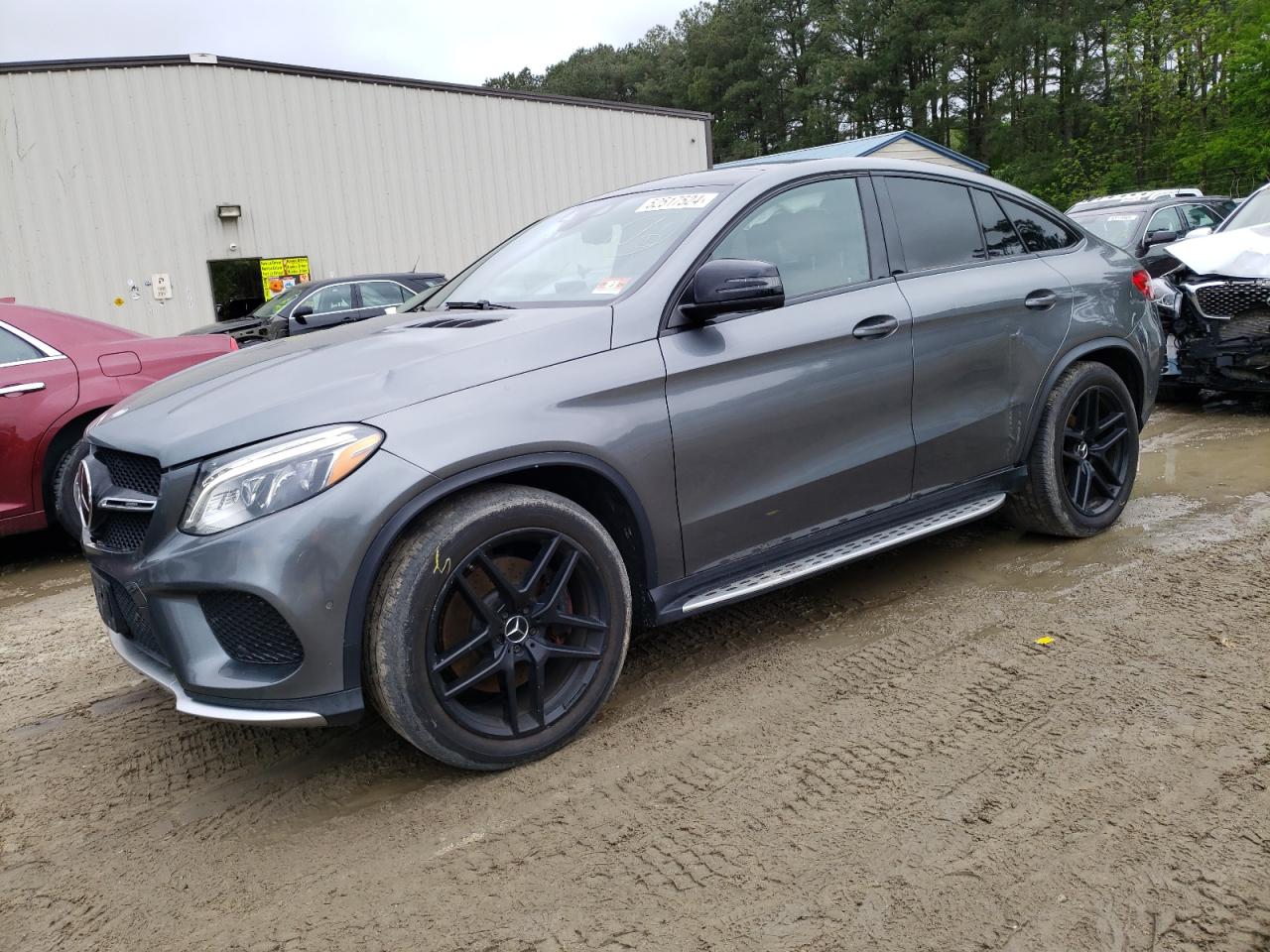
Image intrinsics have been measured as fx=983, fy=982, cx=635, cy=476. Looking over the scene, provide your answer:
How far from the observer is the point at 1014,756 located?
2.68m

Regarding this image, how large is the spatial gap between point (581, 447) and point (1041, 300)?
2370mm

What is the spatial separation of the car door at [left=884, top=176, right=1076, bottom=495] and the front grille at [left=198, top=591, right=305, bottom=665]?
2.33 metres

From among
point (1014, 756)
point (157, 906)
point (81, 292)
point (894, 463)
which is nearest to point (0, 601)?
point (157, 906)

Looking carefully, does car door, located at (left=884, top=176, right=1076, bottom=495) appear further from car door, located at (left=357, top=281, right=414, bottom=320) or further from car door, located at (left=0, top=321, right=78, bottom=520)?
car door, located at (left=357, top=281, right=414, bottom=320)

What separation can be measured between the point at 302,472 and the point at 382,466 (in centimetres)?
19

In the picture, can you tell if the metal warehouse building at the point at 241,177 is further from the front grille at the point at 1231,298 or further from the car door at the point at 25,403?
the front grille at the point at 1231,298

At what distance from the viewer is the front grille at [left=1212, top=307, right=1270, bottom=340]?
21.9 feet

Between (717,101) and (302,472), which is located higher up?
(717,101)

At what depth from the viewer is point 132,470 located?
270 cm

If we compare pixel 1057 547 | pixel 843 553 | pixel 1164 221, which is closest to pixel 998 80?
pixel 1164 221

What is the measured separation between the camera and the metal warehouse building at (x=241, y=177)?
1684 cm

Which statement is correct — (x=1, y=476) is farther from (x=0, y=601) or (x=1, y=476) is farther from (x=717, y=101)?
(x=717, y=101)

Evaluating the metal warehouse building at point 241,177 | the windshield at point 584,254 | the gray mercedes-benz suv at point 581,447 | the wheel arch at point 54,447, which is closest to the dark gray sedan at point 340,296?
the metal warehouse building at point 241,177

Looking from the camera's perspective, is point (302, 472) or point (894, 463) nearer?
point (302, 472)
